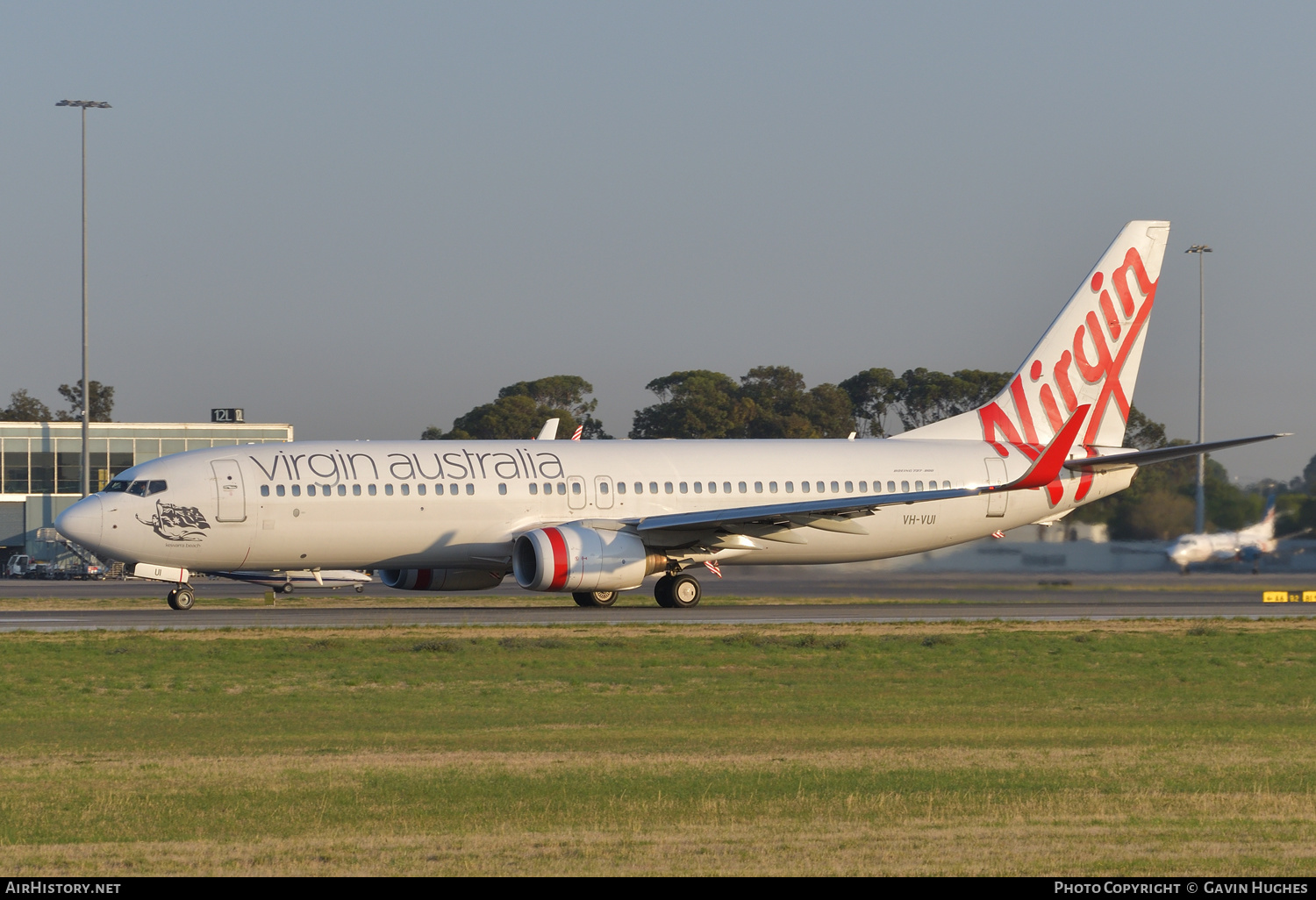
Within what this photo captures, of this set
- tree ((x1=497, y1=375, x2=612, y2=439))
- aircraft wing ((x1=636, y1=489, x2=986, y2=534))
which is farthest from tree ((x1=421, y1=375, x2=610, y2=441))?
aircraft wing ((x1=636, y1=489, x2=986, y2=534))

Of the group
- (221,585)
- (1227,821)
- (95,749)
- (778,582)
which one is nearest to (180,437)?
(221,585)

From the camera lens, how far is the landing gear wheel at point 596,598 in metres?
36.8

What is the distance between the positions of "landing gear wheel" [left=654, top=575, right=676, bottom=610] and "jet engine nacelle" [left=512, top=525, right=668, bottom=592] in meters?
1.54

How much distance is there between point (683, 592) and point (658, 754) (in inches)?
847

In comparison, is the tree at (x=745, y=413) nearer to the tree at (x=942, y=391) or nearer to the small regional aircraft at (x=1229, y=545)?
the tree at (x=942, y=391)

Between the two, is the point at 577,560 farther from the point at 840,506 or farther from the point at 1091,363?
the point at 1091,363

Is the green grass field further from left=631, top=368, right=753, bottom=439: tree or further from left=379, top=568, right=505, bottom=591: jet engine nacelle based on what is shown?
left=631, top=368, right=753, bottom=439: tree

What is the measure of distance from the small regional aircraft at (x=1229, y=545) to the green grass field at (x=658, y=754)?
15066mm

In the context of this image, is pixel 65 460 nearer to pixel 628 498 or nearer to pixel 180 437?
pixel 180 437

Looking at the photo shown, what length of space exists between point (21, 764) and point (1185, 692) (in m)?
14.1

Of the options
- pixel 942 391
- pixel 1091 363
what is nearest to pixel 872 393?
pixel 942 391

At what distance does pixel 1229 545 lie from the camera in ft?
137

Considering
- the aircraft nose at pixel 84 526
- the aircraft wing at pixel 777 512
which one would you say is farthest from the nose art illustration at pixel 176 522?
the aircraft wing at pixel 777 512

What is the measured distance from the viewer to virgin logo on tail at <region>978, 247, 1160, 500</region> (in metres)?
41.4
